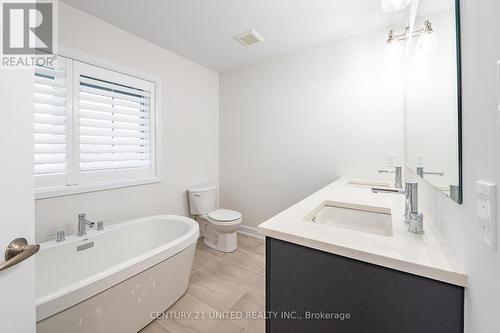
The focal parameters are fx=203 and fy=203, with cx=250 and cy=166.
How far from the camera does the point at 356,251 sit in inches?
27.5

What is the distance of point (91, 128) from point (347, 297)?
90.0 inches

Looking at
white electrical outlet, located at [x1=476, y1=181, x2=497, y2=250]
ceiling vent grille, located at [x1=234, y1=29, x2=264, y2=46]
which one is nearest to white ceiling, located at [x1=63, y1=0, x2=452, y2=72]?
ceiling vent grille, located at [x1=234, y1=29, x2=264, y2=46]

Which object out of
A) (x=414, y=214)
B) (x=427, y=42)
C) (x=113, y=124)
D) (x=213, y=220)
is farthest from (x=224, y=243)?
(x=427, y=42)

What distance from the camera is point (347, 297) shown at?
2.36 ft

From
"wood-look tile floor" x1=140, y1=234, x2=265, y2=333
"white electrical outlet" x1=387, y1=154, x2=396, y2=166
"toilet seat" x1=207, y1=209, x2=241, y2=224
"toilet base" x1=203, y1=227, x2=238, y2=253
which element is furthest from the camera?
"toilet base" x1=203, y1=227, x2=238, y2=253

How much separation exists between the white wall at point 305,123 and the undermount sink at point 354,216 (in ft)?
3.43

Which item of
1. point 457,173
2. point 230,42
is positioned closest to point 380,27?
point 230,42

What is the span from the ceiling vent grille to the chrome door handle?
230 cm

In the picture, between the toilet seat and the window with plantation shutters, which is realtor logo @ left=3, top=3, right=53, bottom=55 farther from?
the toilet seat

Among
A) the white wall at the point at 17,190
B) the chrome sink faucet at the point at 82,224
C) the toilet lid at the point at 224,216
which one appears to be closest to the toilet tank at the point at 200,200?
the toilet lid at the point at 224,216

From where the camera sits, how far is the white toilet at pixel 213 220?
2.39 m

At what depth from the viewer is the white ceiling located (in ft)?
5.67

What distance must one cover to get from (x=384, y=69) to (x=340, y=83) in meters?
0.41

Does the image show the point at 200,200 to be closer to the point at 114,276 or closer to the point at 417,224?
the point at 114,276
